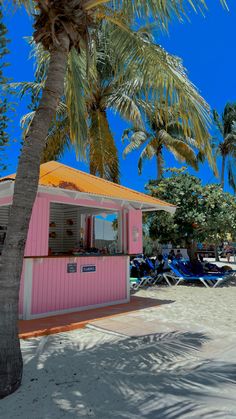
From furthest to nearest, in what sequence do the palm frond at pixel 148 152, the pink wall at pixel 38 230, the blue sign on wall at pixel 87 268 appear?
the palm frond at pixel 148 152
the blue sign on wall at pixel 87 268
the pink wall at pixel 38 230

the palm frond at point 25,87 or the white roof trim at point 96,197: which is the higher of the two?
the palm frond at point 25,87

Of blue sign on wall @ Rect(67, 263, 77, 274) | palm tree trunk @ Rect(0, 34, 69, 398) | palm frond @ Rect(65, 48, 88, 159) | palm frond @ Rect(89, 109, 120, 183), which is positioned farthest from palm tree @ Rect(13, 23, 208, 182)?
palm tree trunk @ Rect(0, 34, 69, 398)

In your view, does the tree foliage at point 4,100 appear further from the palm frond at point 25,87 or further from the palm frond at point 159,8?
the palm frond at point 25,87

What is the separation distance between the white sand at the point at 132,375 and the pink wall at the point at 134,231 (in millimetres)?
3361

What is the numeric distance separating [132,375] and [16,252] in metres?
2.27

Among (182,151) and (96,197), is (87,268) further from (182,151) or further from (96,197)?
(182,151)

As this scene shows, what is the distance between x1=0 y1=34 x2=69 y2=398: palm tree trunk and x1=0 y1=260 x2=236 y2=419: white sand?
0.30 m

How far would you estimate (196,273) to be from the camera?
15023 millimetres

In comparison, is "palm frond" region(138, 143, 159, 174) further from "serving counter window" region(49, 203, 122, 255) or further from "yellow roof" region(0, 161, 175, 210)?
"yellow roof" region(0, 161, 175, 210)

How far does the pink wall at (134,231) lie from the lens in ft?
35.1

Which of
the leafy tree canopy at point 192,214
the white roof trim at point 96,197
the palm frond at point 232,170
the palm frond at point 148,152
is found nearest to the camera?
the white roof trim at point 96,197

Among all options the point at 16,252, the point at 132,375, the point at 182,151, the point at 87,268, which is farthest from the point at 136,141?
the point at 16,252

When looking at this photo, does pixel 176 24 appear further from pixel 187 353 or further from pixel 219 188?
pixel 219 188

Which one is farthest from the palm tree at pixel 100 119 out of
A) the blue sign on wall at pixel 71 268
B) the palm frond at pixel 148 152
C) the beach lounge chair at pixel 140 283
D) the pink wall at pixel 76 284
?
the palm frond at pixel 148 152
